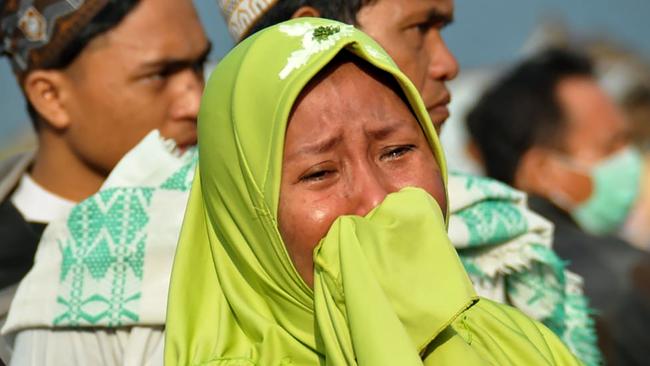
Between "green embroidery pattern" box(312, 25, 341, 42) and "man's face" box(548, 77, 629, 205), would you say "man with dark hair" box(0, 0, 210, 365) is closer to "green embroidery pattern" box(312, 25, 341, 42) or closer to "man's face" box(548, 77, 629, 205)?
"green embroidery pattern" box(312, 25, 341, 42)

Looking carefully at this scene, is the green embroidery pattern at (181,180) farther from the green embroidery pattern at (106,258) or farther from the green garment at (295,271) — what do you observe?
the green garment at (295,271)

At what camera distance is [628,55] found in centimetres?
1129

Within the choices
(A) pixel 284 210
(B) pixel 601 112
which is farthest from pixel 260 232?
(B) pixel 601 112

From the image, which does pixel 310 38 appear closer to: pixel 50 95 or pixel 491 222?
pixel 491 222

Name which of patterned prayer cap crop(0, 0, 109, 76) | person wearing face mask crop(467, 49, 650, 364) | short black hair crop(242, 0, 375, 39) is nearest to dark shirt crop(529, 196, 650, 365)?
person wearing face mask crop(467, 49, 650, 364)

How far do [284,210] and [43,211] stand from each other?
183 cm

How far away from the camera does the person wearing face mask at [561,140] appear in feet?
21.6

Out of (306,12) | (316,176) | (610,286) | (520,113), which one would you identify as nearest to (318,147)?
(316,176)

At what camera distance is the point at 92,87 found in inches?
181

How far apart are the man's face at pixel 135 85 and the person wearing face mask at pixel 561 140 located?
2200 mm

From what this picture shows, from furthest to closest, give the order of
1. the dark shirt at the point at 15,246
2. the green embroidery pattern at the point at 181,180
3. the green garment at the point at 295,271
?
1. the dark shirt at the point at 15,246
2. the green embroidery pattern at the point at 181,180
3. the green garment at the point at 295,271

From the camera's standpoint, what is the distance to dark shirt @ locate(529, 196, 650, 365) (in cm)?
561

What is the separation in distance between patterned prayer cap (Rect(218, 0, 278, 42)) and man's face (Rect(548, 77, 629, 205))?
9.00 ft

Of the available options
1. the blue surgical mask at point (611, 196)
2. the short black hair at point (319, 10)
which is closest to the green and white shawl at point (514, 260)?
the short black hair at point (319, 10)
